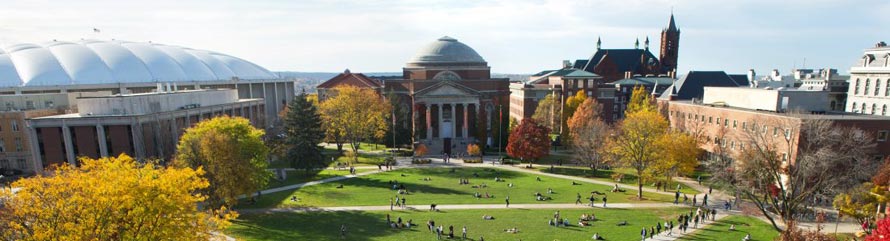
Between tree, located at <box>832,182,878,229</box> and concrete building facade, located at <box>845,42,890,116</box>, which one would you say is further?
concrete building facade, located at <box>845,42,890,116</box>

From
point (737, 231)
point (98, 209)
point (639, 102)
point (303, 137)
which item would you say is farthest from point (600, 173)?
point (98, 209)

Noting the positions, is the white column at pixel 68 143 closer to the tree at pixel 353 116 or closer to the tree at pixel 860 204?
the tree at pixel 353 116

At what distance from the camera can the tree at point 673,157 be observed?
39.6 m

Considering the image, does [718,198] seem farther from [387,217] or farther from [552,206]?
[387,217]

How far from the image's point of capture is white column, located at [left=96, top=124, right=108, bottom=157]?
4209 cm

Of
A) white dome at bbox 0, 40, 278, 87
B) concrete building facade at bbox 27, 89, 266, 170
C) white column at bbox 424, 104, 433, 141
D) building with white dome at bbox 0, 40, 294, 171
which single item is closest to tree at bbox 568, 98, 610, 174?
white column at bbox 424, 104, 433, 141

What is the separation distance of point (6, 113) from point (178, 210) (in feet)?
157

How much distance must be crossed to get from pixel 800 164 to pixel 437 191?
2734 cm

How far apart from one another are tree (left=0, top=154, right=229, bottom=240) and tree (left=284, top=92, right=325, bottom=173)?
28.6 meters

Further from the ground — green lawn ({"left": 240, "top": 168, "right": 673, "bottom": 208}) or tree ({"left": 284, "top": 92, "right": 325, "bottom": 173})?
tree ({"left": 284, "top": 92, "right": 325, "bottom": 173})

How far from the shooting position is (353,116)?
185 feet

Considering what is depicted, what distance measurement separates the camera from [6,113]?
1882 inches

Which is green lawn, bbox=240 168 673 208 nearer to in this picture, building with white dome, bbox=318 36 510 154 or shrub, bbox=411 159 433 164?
shrub, bbox=411 159 433 164

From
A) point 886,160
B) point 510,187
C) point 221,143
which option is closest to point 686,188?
point 886,160
